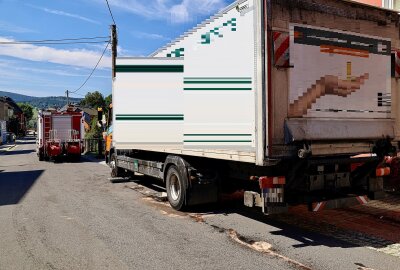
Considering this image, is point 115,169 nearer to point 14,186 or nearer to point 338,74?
point 14,186

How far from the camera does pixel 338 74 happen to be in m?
5.91

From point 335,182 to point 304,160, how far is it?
1016mm

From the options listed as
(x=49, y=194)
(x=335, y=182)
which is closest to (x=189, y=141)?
(x=335, y=182)

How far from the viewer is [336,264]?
15.3 ft

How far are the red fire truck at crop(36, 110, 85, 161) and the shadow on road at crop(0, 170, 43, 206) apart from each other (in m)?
6.16

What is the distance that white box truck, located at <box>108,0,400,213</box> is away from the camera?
A: 5383 mm

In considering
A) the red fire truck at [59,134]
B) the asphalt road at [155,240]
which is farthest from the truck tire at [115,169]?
the red fire truck at [59,134]

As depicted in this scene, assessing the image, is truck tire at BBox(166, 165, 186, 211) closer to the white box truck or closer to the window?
the white box truck

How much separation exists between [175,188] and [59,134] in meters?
16.5

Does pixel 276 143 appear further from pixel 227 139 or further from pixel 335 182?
pixel 335 182

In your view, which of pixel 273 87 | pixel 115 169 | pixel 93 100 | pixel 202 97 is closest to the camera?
pixel 273 87

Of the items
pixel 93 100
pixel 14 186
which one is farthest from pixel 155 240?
pixel 93 100

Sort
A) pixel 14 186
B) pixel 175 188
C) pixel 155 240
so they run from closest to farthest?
pixel 155 240, pixel 175 188, pixel 14 186

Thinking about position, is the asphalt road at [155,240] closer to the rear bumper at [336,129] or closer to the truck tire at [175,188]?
the truck tire at [175,188]
